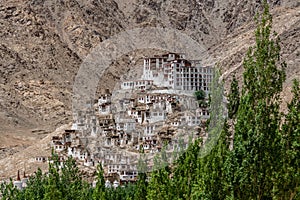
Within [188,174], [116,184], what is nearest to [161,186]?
[188,174]

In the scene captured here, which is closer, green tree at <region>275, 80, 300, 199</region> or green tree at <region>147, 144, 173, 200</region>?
green tree at <region>275, 80, 300, 199</region>

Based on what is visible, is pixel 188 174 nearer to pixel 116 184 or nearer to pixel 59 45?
pixel 116 184

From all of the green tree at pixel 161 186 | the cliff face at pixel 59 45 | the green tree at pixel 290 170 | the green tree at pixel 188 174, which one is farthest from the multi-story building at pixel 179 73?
the green tree at pixel 290 170

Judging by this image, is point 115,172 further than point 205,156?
Yes

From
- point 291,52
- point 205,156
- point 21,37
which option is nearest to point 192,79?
point 291,52

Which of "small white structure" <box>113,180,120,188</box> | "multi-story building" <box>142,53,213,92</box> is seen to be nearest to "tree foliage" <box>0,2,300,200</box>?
"small white structure" <box>113,180,120,188</box>

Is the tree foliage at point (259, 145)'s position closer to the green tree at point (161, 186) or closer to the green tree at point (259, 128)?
the green tree at point (259, 128)

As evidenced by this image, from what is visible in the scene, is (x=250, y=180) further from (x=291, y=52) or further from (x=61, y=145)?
(x=291, y=52)

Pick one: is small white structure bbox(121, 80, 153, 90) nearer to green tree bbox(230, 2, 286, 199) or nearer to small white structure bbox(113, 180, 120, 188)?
small white structure bbox(113, 180, 120, 188)
